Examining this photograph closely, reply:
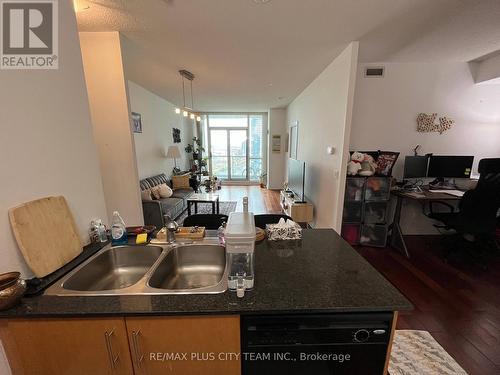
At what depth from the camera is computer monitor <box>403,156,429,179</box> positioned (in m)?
3.00

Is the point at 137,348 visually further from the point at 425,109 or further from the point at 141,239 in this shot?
the point at 425,109

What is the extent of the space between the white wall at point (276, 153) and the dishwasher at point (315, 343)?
617 cm

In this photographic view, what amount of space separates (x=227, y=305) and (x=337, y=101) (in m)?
2.78

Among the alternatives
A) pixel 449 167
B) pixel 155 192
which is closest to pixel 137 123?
pixel 155 192

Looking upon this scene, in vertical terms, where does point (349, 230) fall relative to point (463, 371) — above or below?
above

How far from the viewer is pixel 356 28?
2.00 metres

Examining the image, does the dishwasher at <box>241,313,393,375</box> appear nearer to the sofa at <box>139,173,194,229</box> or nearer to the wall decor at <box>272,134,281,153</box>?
the sofa at <box>139,173,194,229</box>

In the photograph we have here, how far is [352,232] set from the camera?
10.1ft

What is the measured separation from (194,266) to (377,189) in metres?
2.71

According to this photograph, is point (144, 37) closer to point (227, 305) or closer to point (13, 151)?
point (13, 151)

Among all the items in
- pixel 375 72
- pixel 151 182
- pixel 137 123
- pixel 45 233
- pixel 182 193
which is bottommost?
pixel 182 193

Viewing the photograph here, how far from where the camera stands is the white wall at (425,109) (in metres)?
3.02

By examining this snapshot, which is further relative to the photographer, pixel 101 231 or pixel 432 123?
pixel 432 123

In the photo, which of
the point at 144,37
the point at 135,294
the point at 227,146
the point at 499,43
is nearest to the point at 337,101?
the point at 499,43
